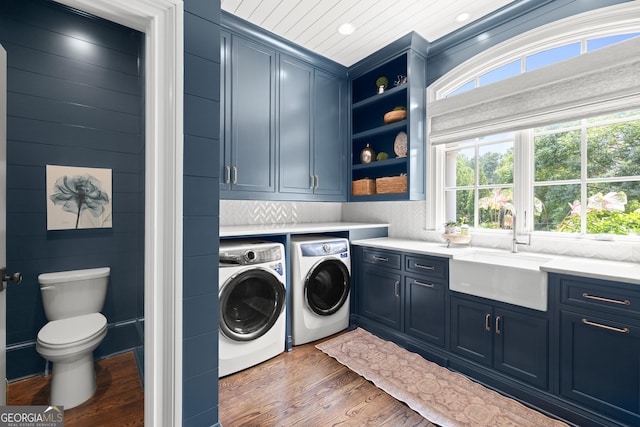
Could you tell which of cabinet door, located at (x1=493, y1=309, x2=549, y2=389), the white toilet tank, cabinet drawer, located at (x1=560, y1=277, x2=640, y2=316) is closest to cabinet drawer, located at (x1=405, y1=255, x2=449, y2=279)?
cabinet door, located at (x1=493, y1=309, x2=549, y2=389)

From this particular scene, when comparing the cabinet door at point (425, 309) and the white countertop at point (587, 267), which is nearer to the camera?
the white countertop at point (587, 267)

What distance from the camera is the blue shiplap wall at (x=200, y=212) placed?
4.44ft

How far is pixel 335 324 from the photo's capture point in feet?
8.98

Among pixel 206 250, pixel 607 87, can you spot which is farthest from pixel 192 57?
pixel 607 87

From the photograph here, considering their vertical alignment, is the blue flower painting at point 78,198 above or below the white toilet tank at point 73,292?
above

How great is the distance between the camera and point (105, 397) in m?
1.85

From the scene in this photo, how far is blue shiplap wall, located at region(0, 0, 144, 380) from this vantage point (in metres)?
1.97

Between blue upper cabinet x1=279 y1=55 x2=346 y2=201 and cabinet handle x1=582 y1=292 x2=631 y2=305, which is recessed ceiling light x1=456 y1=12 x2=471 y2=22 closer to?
blue upper cabinet x1=279 y1=55 x2=346 y2=201

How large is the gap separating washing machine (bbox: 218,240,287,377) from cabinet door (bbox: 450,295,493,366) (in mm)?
1316

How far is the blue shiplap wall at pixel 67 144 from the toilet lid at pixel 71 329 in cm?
28

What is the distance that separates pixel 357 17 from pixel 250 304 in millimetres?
2489

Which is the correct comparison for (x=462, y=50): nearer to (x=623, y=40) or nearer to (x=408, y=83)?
(x=408, y=83)

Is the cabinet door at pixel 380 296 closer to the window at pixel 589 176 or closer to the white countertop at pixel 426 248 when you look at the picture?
the white countertop at pixel 426 248

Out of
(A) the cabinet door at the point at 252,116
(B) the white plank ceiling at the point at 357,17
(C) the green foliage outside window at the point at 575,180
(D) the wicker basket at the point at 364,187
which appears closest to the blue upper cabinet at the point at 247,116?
(A) the cabinet door at the point at 252,116
